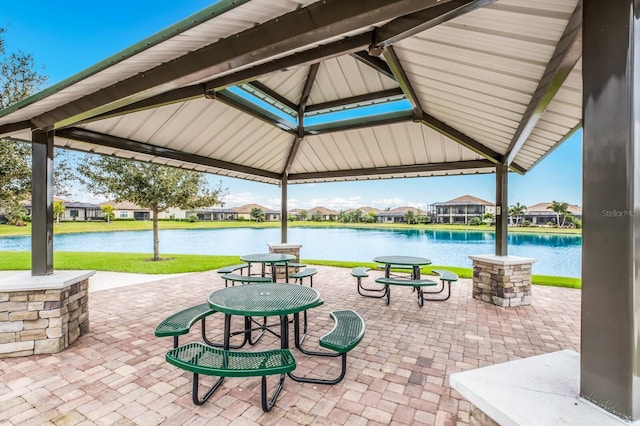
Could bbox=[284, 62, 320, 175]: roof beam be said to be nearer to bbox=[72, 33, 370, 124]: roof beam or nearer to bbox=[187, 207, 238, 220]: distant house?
bbox=[72, 33, 370, 124]: roof beam

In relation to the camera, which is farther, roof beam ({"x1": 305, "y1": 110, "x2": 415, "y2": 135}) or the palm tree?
the palm tree

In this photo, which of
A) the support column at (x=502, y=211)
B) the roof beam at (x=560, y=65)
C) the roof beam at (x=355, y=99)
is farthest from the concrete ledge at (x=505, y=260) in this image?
the roof beam at (x=355, y=99)

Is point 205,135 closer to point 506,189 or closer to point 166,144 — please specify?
point 166,144

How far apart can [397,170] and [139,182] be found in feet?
30.9

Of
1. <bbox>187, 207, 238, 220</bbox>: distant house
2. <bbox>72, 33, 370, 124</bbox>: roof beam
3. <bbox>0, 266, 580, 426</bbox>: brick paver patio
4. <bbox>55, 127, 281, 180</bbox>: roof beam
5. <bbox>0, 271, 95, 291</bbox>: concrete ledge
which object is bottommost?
<bbox>0, 266, 580, 426</bbox>: brick paver patio

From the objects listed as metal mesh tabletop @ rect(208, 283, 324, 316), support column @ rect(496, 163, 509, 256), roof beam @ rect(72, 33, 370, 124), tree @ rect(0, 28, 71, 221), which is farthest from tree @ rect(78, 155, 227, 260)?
support column @ rect(496, 163, 509, 256)

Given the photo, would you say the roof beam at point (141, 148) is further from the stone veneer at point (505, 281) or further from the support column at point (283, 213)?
the stone veneer at point (505, 281)

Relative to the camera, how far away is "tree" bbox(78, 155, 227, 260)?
34.9ft

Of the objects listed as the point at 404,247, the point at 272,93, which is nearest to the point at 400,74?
the point at 272,93

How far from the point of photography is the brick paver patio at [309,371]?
2291 mm

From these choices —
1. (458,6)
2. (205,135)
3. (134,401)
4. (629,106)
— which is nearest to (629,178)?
(629,106)

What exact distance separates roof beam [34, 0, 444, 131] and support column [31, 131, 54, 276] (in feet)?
4.18

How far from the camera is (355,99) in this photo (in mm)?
5871

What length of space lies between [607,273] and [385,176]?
6.69 m
